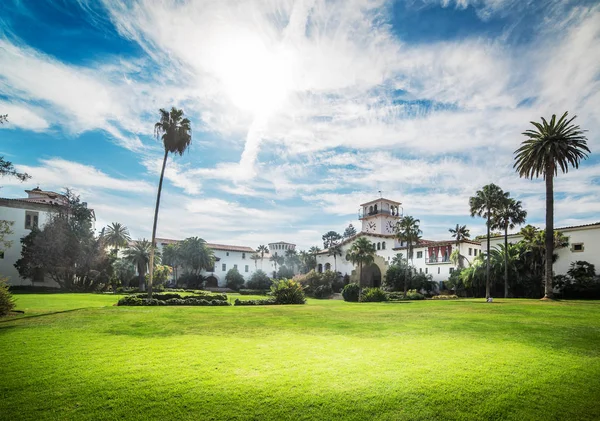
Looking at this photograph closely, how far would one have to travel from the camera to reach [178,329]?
48.5 ft

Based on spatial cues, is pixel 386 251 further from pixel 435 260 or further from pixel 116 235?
pixel 116 235

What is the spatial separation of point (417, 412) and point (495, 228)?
150 feet

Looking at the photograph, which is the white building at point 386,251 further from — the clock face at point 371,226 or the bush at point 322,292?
the bush at point 322,292

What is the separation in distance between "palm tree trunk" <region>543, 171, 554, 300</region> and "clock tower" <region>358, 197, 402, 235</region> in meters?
39.5

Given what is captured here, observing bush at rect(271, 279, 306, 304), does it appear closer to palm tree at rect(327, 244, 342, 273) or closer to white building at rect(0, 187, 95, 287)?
palm tree at rect(327, 244, 342, 273)

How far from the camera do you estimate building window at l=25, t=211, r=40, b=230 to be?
181 feet

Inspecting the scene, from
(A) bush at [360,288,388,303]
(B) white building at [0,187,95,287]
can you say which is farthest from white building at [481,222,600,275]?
(B) white building at [0,187,95,287]

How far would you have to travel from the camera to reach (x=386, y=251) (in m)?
64.5

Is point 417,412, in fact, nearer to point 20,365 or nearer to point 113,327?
point 20,365

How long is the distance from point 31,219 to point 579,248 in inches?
2899

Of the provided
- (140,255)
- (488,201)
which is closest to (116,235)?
(140,255)

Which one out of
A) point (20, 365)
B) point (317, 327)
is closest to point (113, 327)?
point (20, 365)

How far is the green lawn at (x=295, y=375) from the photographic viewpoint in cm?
649

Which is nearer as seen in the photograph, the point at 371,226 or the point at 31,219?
the point at 31,219
